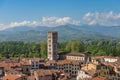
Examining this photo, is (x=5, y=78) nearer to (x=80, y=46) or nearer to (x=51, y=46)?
(x=51, y=46)

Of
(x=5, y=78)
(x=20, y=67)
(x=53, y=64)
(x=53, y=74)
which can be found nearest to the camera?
(x=5, y=78)

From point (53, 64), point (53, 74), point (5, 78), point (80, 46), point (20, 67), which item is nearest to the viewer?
point (5, 78)

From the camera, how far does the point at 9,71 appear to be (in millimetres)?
25922

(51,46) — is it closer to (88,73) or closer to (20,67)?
(20,67)

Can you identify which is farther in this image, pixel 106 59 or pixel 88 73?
pixel 106 59

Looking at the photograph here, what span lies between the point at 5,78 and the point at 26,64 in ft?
17.7

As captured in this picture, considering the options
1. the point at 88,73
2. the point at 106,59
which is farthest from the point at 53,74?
the point at 106,59

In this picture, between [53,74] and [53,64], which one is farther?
[53,64]

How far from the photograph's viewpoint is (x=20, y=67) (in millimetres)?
27812

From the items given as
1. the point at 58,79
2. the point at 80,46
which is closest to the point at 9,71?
the point at 58,79

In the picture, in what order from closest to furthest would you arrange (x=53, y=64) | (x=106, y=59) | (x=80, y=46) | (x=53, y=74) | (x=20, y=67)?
(x=53, y=74) < (x=20, y=67) < (x=53, y=64) < (x=106, y=59) < (x=80, y=46)

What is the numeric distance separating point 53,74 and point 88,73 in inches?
101

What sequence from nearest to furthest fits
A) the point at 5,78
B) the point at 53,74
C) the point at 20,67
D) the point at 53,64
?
the point at 5,78
the point at 53,74
the point at 20,67
the point at 53,64

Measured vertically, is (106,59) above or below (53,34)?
below
